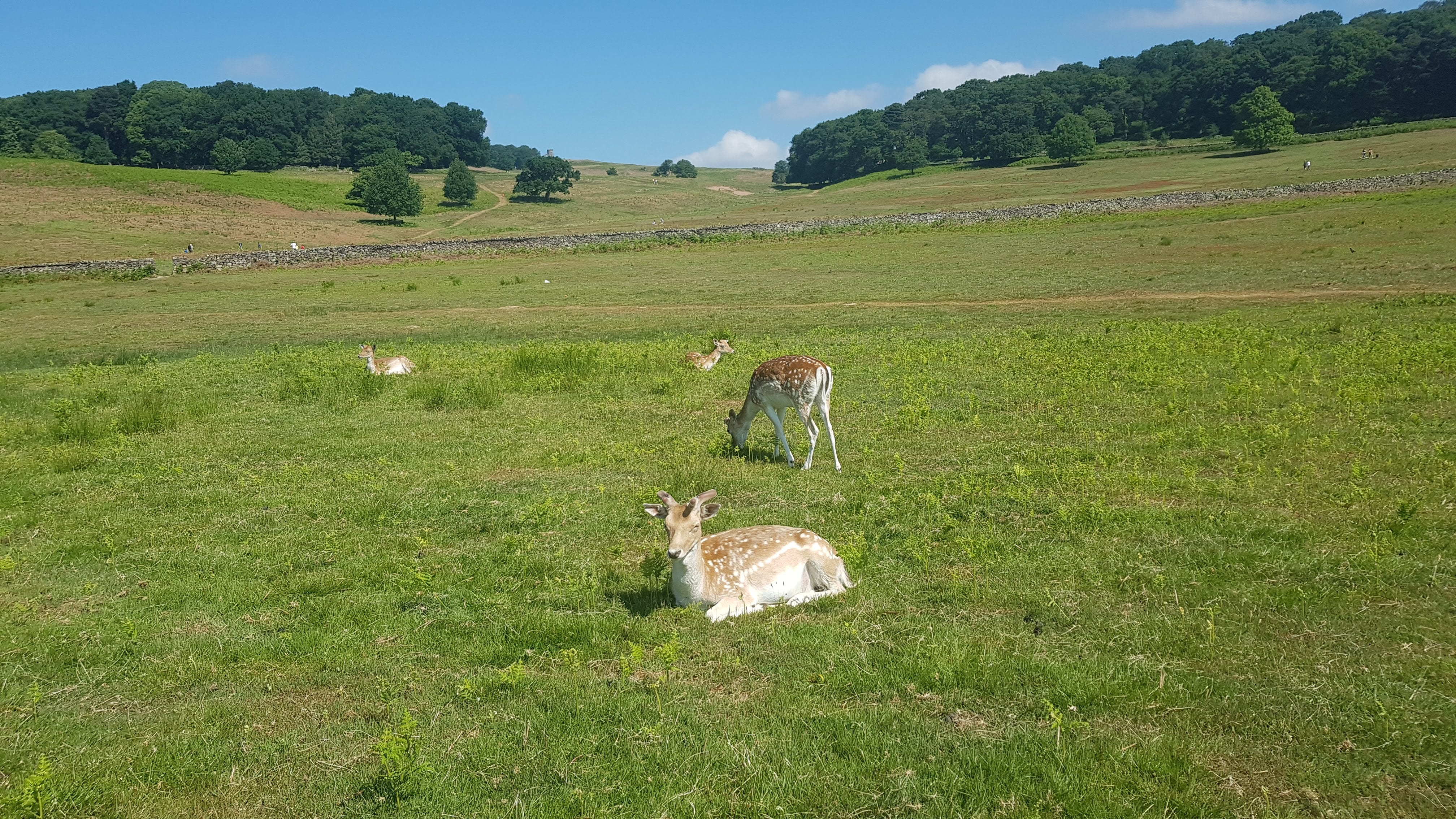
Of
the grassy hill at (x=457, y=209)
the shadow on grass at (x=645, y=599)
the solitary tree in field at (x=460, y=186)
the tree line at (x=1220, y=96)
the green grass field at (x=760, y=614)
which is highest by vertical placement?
the tree line at (x=1220, y=96)

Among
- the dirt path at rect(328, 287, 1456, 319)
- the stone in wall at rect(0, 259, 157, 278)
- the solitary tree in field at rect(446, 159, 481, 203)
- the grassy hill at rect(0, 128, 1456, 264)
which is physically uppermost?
the solitary tree in field at rect(446, 159, 481, 203)

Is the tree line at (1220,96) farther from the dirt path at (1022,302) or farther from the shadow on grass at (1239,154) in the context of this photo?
the dirt path at (1022,302)

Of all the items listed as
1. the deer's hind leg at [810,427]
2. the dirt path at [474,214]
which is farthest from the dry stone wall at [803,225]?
the deer's hind leg at [810,427]

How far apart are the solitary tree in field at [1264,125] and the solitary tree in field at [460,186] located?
347 ft

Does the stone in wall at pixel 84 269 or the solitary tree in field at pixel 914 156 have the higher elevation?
the solitary tree in field at pixel 914 156

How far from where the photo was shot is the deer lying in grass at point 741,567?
8875mm

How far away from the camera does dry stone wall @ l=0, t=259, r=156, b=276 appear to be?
59406 millimetres

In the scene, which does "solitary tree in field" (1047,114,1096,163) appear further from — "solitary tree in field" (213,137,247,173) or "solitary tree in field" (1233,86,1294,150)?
"solitary tree in field" (213,137,247,173)

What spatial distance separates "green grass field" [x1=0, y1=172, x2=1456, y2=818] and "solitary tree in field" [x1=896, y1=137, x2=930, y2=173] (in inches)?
6173

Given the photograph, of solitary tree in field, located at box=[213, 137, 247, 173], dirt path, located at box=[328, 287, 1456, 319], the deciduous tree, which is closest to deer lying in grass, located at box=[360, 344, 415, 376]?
dirt path, located at box=[328, 287, 1456, 319]

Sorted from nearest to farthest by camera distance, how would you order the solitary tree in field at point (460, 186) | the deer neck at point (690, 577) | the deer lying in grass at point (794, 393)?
the deer neck at point (690, 577) < the deer lying in grass at point (794, 393) < the solitary tree in field at point (460, 186)

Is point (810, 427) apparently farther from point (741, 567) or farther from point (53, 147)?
point (53, 147)

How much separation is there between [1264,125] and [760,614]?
440 feet

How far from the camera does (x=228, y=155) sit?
158 meters
